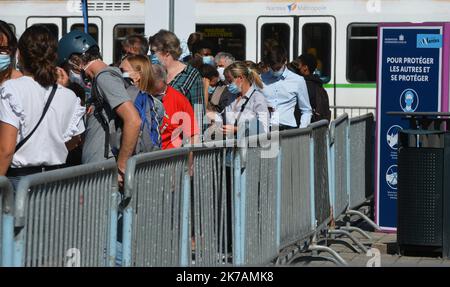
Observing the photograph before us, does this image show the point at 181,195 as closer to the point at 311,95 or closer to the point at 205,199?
the point at 205,199

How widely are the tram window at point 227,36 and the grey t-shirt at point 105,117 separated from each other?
1409cm

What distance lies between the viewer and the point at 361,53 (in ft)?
66.4

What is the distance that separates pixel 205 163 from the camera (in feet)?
20.5

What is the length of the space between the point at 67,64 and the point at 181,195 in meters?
2.02

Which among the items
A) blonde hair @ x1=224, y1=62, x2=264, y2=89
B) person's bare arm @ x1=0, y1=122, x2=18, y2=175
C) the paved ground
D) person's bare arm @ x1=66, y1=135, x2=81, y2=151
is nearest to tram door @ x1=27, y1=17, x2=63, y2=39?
the paved ground

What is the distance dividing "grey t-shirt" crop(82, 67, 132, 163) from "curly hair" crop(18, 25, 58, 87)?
51cm

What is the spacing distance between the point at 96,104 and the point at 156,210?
1.31 m

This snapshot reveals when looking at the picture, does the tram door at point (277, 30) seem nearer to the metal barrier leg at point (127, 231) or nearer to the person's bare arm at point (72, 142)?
the person's bare arm at point (72, 142)

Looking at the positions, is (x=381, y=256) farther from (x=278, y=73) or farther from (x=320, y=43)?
(x=320, y=43)

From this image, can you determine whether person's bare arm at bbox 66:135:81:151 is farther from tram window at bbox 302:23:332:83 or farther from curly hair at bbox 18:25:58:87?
tram window at bbox 302:23:332:83

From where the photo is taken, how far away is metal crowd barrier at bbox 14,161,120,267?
3.96 meters

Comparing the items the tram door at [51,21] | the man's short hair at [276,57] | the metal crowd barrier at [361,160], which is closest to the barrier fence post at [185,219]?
the man's short hair at [276,57]

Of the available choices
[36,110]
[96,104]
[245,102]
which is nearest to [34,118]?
[36,110]
